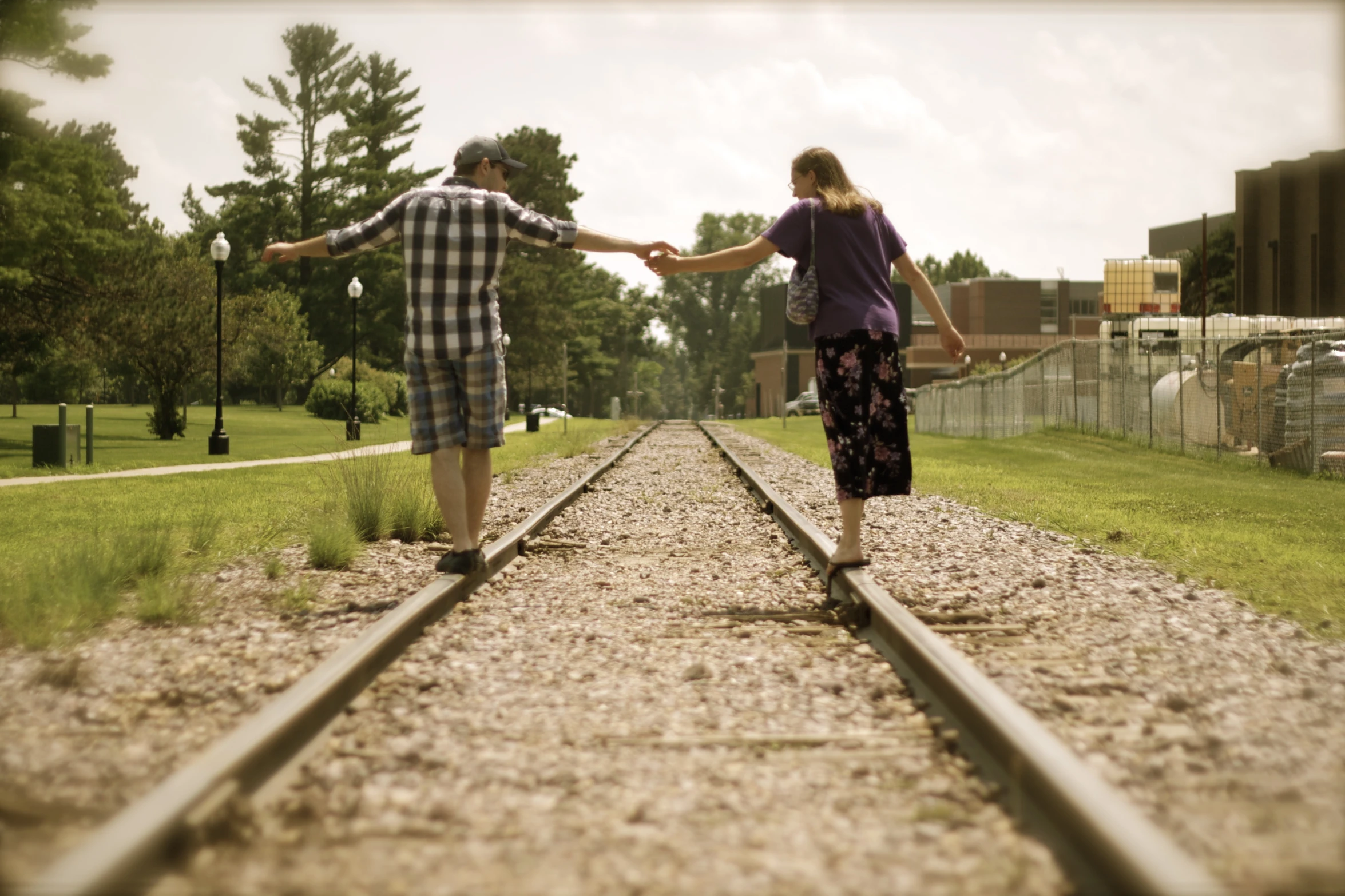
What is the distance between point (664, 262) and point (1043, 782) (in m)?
4.08

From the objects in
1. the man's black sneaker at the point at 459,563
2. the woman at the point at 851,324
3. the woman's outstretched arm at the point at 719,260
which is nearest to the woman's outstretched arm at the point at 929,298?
the woman at the point at 851,324

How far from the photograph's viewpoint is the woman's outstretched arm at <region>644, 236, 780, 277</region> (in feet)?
18.9

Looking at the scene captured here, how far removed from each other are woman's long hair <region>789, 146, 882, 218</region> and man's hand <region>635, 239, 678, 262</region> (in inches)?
30.1

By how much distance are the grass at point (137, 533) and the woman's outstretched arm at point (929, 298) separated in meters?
3.56

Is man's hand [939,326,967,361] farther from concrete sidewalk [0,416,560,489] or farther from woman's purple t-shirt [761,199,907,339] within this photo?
concrete sidewalk [0,416,560,489]

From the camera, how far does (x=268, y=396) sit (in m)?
93.4

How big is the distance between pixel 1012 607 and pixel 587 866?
354 centimetres

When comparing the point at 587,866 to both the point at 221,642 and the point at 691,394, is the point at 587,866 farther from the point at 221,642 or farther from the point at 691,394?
the point at 691,394

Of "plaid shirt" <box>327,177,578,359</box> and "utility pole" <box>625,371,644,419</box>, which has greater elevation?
"utility pole" <box>625,371,644,419</box>

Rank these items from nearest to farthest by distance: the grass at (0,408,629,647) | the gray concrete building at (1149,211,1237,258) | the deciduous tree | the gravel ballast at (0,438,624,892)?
the gravel ballast at (0,438,624,892), the grass at (0,408,629,647), the gray concrete building at (1149,211,1237,258), the deciduous tree

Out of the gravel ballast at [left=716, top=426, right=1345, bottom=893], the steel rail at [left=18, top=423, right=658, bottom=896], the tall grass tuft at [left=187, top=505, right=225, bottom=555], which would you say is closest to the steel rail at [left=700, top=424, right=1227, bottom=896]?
the gravel ballast at [left=716, top=426, right=1345, bottom=893]

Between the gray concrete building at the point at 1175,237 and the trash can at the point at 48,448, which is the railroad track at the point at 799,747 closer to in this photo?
the trash can at the point at 48,448

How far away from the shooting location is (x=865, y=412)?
5.80m

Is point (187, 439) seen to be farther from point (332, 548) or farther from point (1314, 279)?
point (1314, 279)
